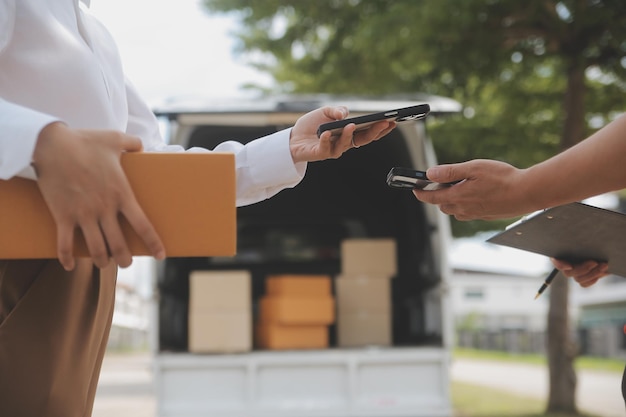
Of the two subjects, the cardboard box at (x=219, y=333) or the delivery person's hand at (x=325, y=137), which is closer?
the delivery person's hand at (x=325, y=137)

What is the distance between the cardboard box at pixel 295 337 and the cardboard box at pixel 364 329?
0.23 m

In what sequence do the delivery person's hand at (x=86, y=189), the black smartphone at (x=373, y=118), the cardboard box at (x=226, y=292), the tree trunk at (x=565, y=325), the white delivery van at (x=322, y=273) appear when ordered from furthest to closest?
the tree trunk at (x=565, y=325) → the cardboard box at (x=226, y=292) → the white delivery van at (x=322, y=273) → the black smartphone at (x=373, y=118) → the delivery person's hand at (x=86, y=189)

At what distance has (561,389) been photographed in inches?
328

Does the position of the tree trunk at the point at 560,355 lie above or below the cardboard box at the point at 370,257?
below

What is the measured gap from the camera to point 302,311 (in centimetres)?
547

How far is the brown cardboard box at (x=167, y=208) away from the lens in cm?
120

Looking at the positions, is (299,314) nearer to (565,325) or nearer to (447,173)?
(447,173)

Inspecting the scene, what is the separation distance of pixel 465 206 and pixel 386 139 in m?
4.08

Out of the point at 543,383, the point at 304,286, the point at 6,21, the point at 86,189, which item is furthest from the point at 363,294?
the point at 543,383

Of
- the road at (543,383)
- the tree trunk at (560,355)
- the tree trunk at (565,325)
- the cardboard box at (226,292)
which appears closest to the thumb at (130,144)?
the cardboard box at (226,292)

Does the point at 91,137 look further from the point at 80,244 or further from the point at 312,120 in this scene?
the point at 312,120

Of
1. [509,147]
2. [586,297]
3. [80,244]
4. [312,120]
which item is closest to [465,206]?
[312,120]

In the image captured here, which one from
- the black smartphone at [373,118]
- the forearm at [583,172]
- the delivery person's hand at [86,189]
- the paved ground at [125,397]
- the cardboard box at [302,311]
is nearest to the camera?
the delivery person's hand at [86,189]

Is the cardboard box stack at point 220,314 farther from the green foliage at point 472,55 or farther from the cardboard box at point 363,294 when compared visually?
the green foliage at point 472,55
